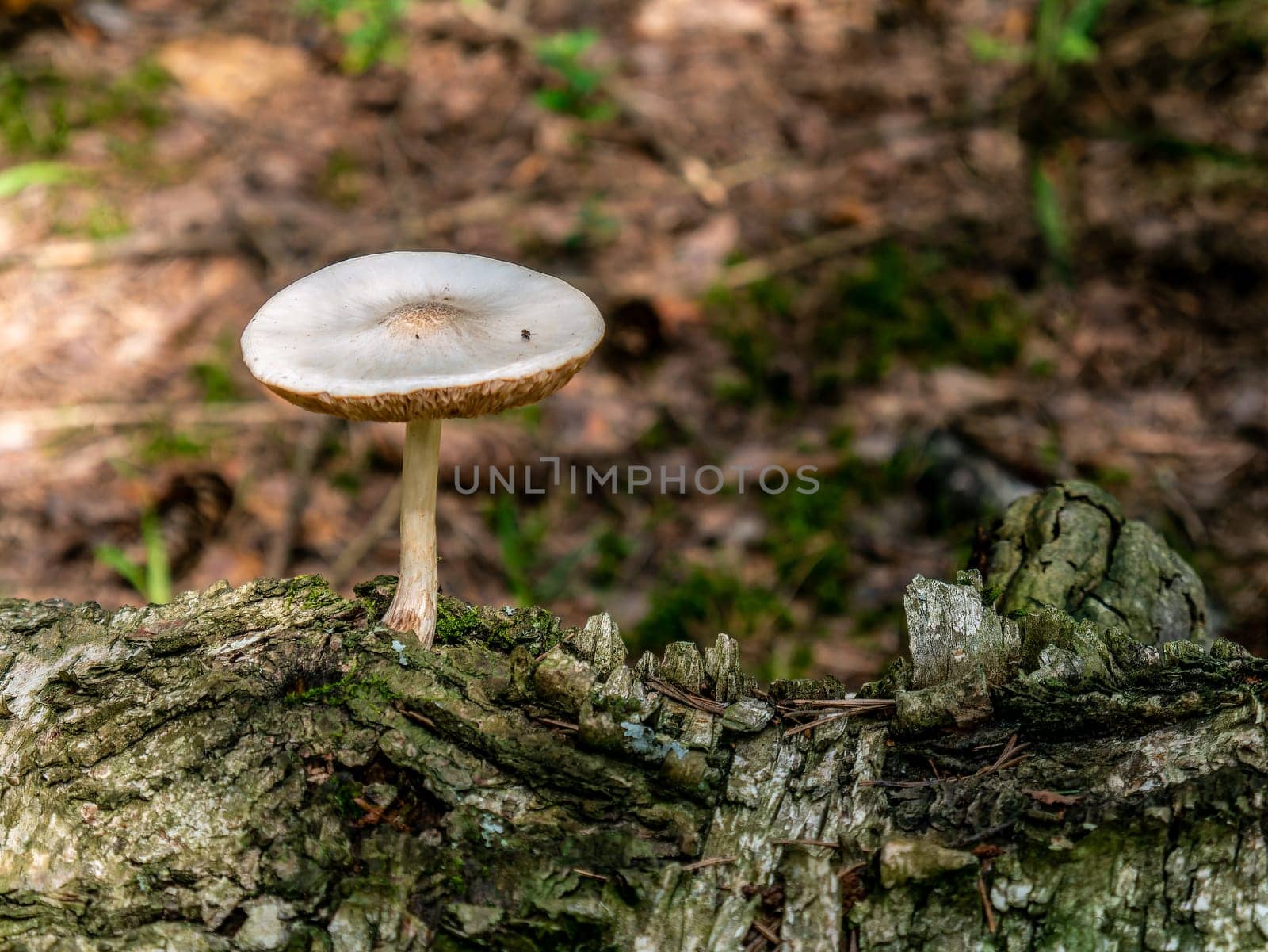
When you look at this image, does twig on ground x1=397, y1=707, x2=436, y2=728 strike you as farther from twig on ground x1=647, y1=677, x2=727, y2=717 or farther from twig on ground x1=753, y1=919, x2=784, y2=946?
twig on ground x1=753, y1=919, x2=784, y2=946

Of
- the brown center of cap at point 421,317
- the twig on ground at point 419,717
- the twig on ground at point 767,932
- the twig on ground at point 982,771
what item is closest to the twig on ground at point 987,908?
the twig on ground at point 982,771

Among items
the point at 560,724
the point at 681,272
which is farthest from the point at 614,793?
the point at 681,272

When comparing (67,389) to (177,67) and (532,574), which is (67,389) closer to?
(532,574)

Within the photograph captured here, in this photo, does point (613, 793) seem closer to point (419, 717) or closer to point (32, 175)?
point (419, 717)

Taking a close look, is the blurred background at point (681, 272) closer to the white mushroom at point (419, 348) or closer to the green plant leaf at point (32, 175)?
the green plant leaf at point (32, 175)

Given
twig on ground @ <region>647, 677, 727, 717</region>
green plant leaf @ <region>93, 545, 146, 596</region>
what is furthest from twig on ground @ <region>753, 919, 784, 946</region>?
green plant leaf @ <region>93, 545, 146, 596</region>

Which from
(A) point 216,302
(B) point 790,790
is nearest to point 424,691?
(B) point 790,790

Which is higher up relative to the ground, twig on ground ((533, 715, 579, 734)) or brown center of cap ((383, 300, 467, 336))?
brown center of cap ((383, 300, 467, 336))
